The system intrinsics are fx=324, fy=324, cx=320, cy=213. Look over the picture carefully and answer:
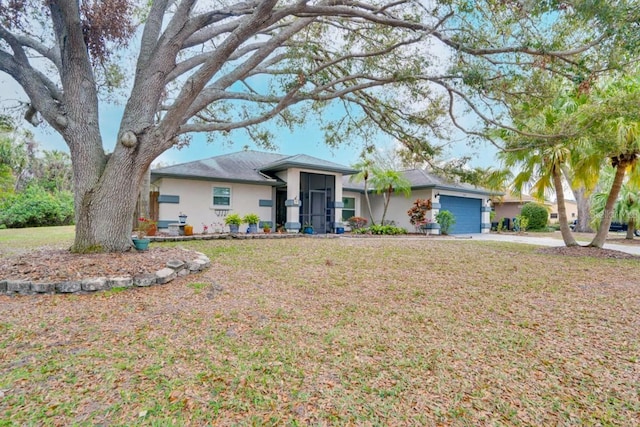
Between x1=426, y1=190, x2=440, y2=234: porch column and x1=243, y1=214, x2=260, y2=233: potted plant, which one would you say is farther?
x1=426, y1=190, x2=440, y2=234: porch column

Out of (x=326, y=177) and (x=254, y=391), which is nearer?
(x=254, y=391)

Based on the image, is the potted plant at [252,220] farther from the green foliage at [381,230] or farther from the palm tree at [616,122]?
the palm tree at [616,122]

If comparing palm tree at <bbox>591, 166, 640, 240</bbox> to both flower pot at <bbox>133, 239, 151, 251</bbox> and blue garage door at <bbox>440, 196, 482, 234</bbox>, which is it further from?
flower pot at <bbox>133, 239, 151, 251</bbox>

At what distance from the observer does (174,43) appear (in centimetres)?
703

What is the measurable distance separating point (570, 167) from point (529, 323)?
9.80 meters

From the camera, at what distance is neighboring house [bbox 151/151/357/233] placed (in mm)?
13602

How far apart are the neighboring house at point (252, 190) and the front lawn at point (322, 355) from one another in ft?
28.9

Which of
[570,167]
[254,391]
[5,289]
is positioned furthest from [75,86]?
[570,167]


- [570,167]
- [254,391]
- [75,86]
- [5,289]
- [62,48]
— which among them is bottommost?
[254,391]

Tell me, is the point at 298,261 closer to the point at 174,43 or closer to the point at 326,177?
the point at 174,43

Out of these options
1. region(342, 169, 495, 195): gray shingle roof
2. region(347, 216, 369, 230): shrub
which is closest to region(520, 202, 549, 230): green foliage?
region(342, 169, 495, 195): gray shingle roof

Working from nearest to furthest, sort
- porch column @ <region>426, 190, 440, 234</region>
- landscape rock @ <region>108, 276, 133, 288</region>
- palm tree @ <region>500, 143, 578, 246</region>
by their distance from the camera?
1. landscape rock @ <region>108, 276, 133, 288</region>
2. palm tree @ <region>500, 143, 578, 246</region>
3. porch column @ <region>426, 190, 440, 234</region>

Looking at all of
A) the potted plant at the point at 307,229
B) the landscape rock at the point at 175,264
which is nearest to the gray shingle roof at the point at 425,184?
the potted plant at the point at 307,229

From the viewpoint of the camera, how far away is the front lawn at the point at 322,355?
2400 mm
